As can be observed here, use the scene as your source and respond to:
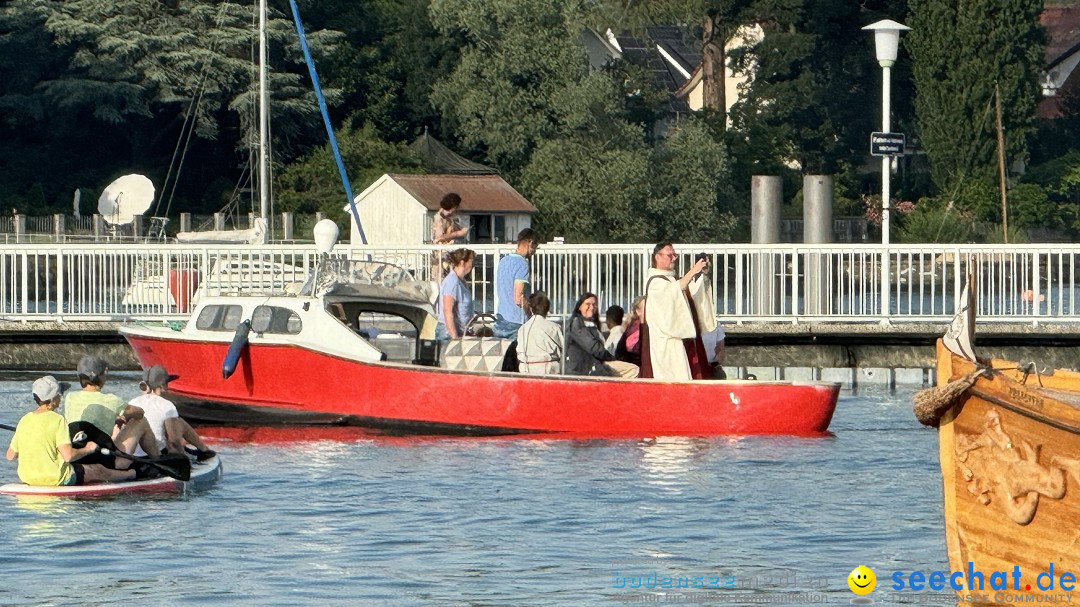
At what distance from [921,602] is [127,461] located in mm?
6795

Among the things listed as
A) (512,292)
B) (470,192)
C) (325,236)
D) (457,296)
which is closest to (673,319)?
(512,292)

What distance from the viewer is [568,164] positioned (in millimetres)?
68875

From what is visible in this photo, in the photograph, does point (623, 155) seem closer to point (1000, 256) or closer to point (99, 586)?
point (1000, 256)

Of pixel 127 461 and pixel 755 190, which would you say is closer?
pixel 127 461

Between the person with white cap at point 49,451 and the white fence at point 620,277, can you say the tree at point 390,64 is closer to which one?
the white fence at point 620,277

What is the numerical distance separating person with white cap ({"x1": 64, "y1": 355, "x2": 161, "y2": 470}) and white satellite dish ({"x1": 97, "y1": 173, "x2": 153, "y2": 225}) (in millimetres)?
39121

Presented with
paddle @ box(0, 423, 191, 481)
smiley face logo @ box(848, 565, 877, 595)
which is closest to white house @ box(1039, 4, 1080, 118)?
paddle @ box(0, 423, 191, 481)

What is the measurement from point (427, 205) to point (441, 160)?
4.27 m

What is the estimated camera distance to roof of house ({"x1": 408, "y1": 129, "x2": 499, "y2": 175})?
237ft

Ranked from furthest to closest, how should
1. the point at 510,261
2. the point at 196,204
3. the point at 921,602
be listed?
the point at 196,204, the point at 510,261, the point at 921,602

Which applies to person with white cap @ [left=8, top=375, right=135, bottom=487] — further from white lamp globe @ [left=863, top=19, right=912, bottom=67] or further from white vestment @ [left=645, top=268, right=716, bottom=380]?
white lamp globe @ [left=863, top=19, right=912, bottom=67]

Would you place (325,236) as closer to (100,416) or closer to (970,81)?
(100,416)

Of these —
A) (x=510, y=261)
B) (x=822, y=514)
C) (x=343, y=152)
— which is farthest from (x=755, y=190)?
(x=343, y=152)

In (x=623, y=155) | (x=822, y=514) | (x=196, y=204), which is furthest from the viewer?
(x=196, y=204)
